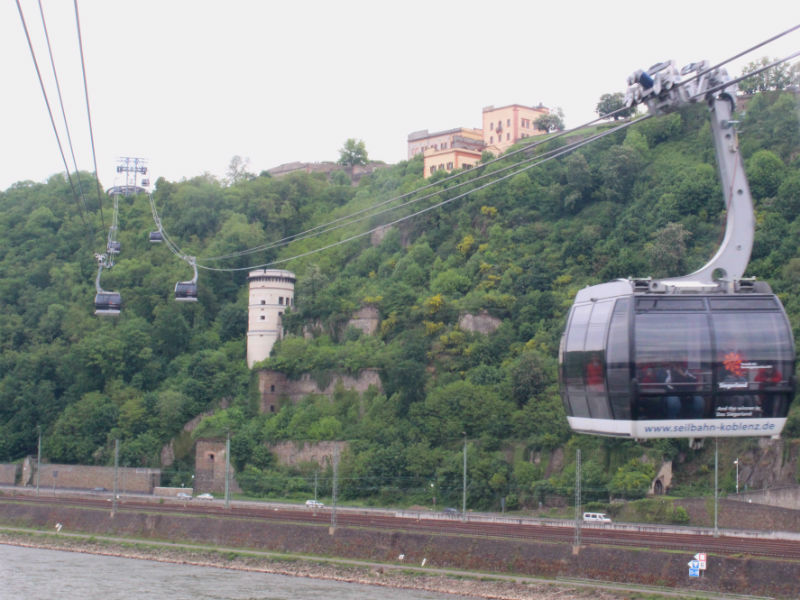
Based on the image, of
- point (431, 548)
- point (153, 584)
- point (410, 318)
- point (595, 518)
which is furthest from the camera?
point (410, 318)

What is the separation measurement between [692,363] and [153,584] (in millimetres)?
22677

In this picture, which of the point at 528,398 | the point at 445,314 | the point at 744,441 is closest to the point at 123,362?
the point at 445,314

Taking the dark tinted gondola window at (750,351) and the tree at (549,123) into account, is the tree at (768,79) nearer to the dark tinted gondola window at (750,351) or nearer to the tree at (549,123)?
the tree at (549,123)

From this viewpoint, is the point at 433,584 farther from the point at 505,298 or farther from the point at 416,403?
the point at 505,298

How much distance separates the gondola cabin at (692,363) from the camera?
14.6 metres

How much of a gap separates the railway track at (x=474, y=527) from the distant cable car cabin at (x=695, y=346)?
13.2 meters

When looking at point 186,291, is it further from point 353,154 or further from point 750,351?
point 353,154

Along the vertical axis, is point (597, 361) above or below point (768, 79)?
below

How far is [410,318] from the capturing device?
188 ft

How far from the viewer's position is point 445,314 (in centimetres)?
5578

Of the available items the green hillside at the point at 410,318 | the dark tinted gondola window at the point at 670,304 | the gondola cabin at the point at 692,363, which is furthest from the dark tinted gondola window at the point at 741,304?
the green hillside at the point at 410,318

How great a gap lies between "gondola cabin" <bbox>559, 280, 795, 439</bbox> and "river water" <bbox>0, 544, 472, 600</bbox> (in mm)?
16695

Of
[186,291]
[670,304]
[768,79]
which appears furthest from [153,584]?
[768,79]

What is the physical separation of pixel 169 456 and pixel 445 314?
17343mm
